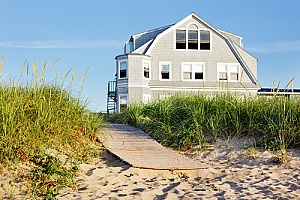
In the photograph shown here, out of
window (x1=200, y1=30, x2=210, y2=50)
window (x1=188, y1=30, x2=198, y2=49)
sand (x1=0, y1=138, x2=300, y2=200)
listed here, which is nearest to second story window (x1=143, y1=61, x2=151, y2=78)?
window (x1=188, y1=30, x2=198, y2=49)

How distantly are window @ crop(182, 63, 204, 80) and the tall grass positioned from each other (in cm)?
2031

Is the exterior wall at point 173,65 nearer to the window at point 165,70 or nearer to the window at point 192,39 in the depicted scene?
the window at point 165,70

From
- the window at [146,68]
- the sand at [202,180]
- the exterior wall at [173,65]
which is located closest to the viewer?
the sand at [202,180]

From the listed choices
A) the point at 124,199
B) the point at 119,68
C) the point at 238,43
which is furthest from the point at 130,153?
the point at 238,43

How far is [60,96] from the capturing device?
24.7 ft

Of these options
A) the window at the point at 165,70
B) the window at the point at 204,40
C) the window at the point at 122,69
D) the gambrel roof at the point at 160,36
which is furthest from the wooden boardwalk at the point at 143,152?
the window at the point at 204,40

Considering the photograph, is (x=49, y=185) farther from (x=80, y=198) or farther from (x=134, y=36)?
(x=134, y=36)

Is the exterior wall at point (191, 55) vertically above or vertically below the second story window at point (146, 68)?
above

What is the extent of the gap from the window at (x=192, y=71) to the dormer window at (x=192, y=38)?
1297 mm

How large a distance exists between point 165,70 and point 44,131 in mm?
23015

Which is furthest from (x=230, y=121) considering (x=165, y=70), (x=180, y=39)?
(x=180, y=39)

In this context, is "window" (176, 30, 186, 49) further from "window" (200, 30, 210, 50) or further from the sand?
the sand

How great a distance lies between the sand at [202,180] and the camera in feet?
17.5

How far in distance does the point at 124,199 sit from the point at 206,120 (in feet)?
12.2
